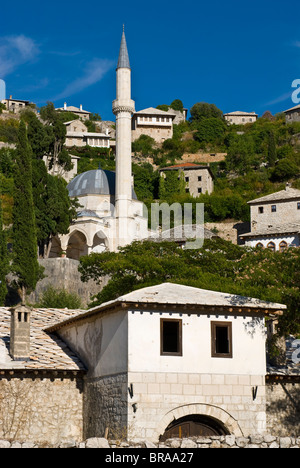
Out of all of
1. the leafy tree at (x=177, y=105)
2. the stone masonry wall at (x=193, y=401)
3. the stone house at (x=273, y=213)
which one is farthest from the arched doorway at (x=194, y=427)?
the leafy tree at (x=177, y=105)

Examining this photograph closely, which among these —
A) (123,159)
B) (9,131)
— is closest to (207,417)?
(123,159)

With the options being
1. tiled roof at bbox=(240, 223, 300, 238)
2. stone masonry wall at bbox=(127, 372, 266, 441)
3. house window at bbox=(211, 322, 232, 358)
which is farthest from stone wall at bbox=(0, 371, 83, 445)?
tiled roof at bbox=(240, 223, 300, 238)

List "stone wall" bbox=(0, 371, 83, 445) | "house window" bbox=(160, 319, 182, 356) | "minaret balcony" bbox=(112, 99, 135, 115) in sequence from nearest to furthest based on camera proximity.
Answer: "house window" bbox=(160, 319, 182, 356) → "stone wall" bbox=(0, 371, 83, 445) → "minaret balcony" bbox=(112, 99, 135, 115)

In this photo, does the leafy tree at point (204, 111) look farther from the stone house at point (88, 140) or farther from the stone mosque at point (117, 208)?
the stone mosque at point (117, 208)

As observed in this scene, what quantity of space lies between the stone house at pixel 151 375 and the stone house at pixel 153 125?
90530mm

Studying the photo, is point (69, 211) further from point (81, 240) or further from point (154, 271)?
point (154, 271)

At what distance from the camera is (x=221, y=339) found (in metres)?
19.7

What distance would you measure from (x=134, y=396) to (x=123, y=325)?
5.68ft

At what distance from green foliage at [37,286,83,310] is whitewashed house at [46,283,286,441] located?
21.5 m

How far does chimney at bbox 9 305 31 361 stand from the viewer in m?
20.7

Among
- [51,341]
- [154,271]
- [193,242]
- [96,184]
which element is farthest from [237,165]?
[51,341]

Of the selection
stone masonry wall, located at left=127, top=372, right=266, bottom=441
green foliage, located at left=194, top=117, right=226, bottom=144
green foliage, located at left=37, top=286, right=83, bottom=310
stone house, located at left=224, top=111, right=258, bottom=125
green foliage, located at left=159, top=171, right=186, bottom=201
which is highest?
stone house, located at left=224, top=111, right=258, bottom=125

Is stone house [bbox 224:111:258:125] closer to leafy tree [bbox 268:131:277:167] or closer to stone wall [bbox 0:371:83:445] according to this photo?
leafy tree [bbox 268:131:277:167]

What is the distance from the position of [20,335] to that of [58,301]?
20834 mm
